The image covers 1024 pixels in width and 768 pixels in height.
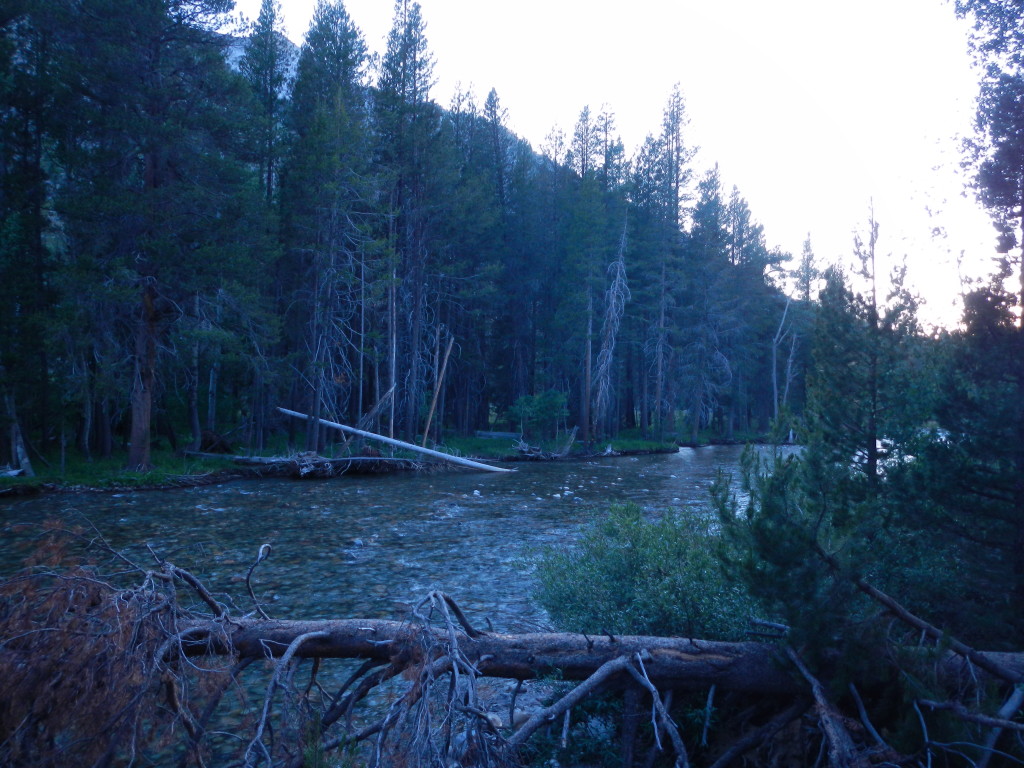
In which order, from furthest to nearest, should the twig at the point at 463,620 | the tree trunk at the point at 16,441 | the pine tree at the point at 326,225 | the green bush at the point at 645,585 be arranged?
the pine tree at the point at 326,225, the tree trunk at the point at 16,441, the green bush at the point at 645,585, the twig at the point at 463,620

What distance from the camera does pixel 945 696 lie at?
12.3 feet

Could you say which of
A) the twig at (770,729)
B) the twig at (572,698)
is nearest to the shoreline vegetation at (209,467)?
the twig at (572,698)

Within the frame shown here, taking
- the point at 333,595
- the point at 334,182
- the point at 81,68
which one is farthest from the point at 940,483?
the point at 334,182

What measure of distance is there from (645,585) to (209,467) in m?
19.9

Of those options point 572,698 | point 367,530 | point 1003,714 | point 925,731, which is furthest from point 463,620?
point 367,530

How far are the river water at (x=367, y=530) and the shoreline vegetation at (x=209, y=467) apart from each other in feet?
2.59

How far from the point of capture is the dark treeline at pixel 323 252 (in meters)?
19.5

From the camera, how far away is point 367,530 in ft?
45.2

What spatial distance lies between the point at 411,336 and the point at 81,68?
54.2ft

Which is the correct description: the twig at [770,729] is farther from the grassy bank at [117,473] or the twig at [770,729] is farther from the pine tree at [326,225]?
the pine tree at [326,225]

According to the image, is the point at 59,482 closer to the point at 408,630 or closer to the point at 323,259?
the point at 323,259

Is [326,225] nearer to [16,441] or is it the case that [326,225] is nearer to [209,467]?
[209,467]

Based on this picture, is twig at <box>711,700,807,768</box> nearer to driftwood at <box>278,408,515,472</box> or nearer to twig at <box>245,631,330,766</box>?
twig at <box>245,631,330,766</box>

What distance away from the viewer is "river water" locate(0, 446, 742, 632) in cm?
894
